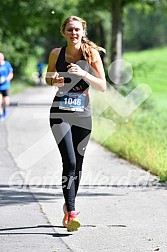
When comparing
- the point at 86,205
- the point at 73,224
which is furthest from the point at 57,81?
the point at 86,205

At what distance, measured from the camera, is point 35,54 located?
54531mm

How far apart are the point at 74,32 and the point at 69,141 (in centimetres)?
102

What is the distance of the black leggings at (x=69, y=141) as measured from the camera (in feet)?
22.9

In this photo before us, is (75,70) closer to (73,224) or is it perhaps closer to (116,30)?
(73,224)

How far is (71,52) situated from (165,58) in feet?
242

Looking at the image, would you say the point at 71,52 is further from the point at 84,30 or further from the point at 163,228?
the point at 163,228

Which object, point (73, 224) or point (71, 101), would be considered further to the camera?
point (71, 101)

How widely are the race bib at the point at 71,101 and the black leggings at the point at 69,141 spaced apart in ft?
0.35

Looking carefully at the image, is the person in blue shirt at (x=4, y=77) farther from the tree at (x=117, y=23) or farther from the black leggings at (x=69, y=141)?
the black leggings at (x=69, y=141)

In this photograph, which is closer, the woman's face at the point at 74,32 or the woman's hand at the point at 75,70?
the woman's hand at the point at 75,70

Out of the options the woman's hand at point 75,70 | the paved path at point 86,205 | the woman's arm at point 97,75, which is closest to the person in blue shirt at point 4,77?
the paved path at point 86,205

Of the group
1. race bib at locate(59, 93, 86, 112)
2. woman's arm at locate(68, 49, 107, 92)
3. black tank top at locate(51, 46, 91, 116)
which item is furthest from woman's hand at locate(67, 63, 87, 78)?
race bib at locate(59, 93, 86, 112)

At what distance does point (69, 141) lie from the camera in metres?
7.01

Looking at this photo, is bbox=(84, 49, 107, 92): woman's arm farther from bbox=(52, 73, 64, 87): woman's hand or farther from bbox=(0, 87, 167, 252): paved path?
bbox=(0, 87, 167, 252): paved path
